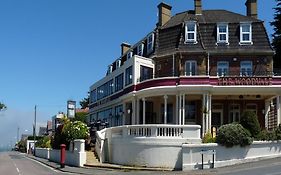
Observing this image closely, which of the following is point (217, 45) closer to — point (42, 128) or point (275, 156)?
point (275, 156)

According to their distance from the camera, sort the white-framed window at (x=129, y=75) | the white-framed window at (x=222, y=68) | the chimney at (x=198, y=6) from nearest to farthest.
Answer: the white-framed window at (x=222, y=68) → the white-framed window at (x=129, y=75) → the chimney at (x=198, y=6)

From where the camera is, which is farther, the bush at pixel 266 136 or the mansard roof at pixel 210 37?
the mansard roof at pixel 210 37

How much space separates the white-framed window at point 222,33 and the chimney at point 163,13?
6.37 m

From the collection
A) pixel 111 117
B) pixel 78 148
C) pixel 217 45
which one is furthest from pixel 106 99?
pixel 78 148

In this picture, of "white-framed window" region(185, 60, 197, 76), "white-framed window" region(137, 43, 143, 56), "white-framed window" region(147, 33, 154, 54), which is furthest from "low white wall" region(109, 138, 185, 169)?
"white-framed window" region(137, 43, 143, 56)

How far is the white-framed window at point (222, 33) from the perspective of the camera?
3900 centimetres

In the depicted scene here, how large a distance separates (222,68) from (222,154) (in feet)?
47.8

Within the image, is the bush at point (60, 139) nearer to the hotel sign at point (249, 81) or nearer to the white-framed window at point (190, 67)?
the white-framed window at point (190, 67)

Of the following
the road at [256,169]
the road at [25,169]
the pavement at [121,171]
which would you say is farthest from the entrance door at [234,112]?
the road at [25,169]

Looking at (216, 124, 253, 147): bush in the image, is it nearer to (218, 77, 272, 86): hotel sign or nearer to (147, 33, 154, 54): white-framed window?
(218, 77, 272, 86): hotel sign

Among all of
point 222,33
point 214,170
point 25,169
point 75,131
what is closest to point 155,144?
point 214,170

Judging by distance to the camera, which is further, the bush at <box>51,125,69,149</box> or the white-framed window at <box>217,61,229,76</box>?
the white-framed window at <box>217,61,229,76</box>

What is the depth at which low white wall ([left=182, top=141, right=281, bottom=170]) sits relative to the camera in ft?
80.4

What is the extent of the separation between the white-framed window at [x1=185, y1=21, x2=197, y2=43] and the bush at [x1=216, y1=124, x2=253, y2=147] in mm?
14208
